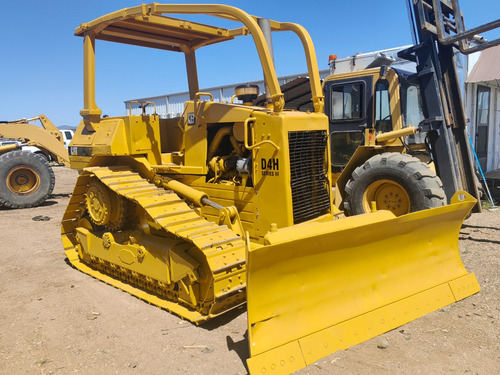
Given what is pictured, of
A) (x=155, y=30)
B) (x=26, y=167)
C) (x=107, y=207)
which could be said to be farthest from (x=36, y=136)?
(x=107, y=207)

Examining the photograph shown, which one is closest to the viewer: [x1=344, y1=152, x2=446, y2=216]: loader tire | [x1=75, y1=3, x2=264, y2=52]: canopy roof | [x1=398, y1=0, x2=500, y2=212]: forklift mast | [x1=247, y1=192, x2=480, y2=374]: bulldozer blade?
[x1=247, y1=192, x2=480, y2=374]: bulldozer blade

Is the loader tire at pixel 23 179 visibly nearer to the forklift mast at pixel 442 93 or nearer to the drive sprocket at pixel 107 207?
the drive sprocket at pixel 107 207

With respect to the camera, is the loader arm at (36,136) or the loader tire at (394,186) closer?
the loader tire at (394,186)

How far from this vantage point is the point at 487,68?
1066cm

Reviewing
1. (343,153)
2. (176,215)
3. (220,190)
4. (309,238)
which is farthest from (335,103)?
(309,238)

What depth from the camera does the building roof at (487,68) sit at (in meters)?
10.4

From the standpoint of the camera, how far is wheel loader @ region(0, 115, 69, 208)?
422 inches

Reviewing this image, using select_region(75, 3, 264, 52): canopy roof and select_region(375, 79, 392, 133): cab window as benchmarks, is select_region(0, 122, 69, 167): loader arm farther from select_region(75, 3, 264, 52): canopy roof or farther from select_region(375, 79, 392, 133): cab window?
select_region(375, 79, 392, 133): cab window

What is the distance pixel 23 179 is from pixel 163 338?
9273 millimetres

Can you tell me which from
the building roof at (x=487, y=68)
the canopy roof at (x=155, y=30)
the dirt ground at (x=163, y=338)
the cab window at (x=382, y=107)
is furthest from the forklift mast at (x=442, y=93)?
the building roof at (x=487, y=68)

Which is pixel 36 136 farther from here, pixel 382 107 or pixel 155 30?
pixel 382 107

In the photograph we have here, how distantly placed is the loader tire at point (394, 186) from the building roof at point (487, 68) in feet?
20.5

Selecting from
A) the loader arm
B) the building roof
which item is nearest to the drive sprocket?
the loader arm

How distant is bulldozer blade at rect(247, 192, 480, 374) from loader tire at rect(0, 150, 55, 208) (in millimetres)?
9843
